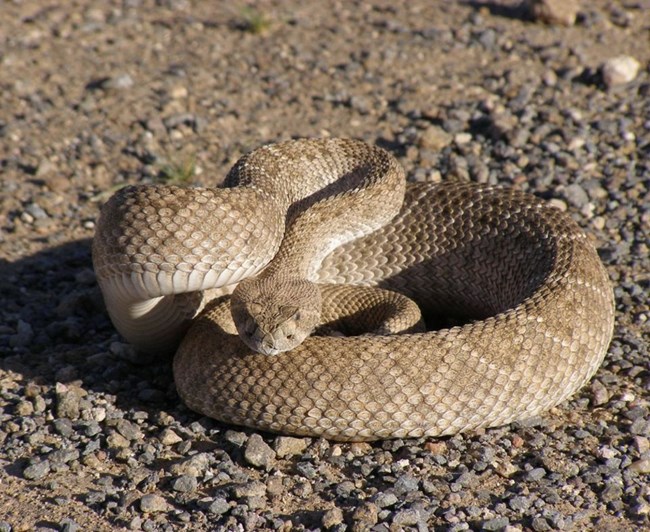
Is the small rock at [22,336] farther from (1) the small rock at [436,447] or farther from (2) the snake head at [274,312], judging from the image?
(1) the small rock at [436,447]

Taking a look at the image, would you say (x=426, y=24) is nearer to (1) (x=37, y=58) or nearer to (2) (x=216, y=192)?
(1) (x=37, y=58)

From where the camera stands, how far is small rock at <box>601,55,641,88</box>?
37.8 feet

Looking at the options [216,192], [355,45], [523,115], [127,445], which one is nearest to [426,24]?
[355,45]

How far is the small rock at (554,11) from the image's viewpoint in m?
13.0

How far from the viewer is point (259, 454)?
6.24 m

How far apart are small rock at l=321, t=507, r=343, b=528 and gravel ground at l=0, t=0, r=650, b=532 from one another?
0.08 feet

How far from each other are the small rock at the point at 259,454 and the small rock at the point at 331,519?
2.34 ft

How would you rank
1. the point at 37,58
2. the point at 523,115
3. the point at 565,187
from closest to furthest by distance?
1. the point at 565,187
2. the point at 523,115
3. the point at 37,58

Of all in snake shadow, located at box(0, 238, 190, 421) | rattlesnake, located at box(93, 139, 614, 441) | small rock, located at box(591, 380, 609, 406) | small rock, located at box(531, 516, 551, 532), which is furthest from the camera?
snake shadow, located at box(0, 238, 190, 421)

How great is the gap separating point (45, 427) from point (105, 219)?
1.57 meters

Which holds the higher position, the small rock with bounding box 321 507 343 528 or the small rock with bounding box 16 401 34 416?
the small rock with bounding box 321 507 343 528

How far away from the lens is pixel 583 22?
42.9 feet

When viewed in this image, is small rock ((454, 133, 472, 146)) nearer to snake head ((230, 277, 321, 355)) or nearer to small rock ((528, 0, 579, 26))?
small rock ((528, 0, 579, 26))

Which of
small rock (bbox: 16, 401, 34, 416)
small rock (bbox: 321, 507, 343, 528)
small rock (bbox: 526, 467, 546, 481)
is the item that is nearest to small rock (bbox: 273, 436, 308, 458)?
small rock (bbox: 321, 507, 343, 528)
